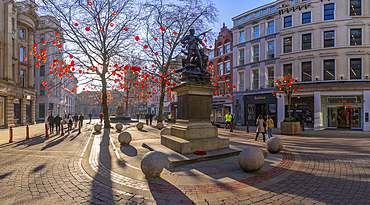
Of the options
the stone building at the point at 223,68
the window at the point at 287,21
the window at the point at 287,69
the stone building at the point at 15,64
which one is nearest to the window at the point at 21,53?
the stone building at the point at 15,64

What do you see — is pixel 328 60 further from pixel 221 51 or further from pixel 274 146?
pixel 274 146

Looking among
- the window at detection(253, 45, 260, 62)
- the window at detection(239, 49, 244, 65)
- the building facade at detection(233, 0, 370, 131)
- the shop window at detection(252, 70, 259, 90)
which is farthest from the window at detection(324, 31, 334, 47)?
the window at detection(239, 49, 244, 65)

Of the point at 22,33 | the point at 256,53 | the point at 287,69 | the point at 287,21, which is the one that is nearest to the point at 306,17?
the point at 287,21

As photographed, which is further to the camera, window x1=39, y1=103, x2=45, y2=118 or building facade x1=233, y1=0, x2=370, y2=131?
window x1=39, y1=103, x2=45, y2=118

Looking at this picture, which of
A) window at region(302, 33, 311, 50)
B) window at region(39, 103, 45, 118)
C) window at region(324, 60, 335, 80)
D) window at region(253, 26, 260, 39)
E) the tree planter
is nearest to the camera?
the tree planter

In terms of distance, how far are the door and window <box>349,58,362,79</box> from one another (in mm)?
4060

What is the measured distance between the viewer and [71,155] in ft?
27.5

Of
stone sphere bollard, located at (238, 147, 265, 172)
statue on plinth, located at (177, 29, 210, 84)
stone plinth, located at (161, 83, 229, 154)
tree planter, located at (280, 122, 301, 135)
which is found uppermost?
statue on plinth, located at (177, 29, 210, 84)

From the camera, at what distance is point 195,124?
823 cm

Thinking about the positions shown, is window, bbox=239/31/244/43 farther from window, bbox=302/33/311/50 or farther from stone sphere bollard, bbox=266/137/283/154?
stone sphere bollard, bbox=266/137/283/154

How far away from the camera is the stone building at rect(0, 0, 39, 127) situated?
22484mm

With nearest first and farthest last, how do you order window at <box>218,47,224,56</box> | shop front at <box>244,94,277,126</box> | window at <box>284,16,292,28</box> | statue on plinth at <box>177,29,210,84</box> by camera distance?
1. statue on plinth at <box>177,29,210,84</box>
2. window at <box>284,16,292,28</box>
3. shop front at <box>244,94,277,126</box>
4. window at <box>218,47,224,56</box>

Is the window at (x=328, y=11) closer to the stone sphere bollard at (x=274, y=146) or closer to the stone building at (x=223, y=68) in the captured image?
the stone building at (x=223, y=68)

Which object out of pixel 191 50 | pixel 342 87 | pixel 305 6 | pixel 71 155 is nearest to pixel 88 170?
A: pixel 71 155
